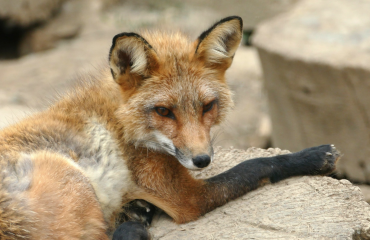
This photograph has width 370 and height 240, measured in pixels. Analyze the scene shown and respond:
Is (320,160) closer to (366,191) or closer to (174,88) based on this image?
(174,88)

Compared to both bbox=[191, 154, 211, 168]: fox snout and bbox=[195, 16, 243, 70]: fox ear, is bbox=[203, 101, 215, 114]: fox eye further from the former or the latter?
bbox=[191, 154, 211, 168]: fox snout

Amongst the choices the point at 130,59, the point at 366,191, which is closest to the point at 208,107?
the point at 130,59

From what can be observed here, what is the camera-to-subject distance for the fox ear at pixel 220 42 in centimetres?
375

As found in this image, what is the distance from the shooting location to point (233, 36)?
155 inches

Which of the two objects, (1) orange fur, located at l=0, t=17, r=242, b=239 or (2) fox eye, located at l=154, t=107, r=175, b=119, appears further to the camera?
(2) fox eye, located at l=154, t=107, r=175, b=119

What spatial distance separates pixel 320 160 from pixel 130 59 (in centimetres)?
195

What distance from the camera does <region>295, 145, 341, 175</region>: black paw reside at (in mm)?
4012

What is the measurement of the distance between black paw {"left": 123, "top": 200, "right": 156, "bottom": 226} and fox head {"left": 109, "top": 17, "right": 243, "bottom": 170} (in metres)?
0.50

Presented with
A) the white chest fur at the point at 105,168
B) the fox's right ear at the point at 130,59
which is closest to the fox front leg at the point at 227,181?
the white chest fur at the point at 105,168

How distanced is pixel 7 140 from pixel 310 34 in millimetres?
5094

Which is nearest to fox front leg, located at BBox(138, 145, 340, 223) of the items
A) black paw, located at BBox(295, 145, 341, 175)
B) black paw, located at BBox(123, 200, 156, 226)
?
black paw, located at BBox(295, 145, 341, 175)

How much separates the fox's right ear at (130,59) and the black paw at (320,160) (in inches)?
64.4

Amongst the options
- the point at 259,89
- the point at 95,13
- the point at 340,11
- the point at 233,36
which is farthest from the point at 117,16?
the point at 233,36

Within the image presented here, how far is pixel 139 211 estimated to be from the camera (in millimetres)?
3805
